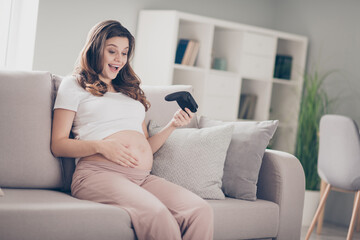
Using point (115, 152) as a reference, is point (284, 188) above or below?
below

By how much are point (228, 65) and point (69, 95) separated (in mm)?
2819

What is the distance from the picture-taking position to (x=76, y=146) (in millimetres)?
2234

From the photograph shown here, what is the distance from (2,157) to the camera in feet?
7.32

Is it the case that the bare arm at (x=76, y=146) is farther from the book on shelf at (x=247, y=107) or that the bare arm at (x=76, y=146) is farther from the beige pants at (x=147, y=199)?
the book on shelf at (x=247, y=107)

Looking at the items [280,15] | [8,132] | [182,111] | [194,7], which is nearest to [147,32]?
[194,7]

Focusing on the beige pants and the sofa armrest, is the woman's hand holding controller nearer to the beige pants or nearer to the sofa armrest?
the beige pants

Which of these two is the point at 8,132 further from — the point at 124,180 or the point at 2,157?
the point at 124,180

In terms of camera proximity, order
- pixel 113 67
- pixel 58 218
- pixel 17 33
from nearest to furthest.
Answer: pixel 58 218 < pixel 113 67 < pixel 17 33

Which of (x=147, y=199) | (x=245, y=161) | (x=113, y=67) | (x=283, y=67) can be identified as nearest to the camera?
(x=147, y=199)

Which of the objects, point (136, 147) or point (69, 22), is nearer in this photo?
point (136, 147)

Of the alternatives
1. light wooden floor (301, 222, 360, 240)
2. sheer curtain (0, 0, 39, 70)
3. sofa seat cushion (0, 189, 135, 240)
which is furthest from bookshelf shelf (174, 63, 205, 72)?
sofa seat cushion (0, 189, 135, 240)

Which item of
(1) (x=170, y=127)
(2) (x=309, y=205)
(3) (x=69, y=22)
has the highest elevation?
(3) (x=69, y=22)

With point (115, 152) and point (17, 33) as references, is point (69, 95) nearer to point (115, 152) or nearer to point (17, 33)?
point (115, 152)

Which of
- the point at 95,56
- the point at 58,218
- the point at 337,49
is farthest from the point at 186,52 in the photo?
the point at 58,218
